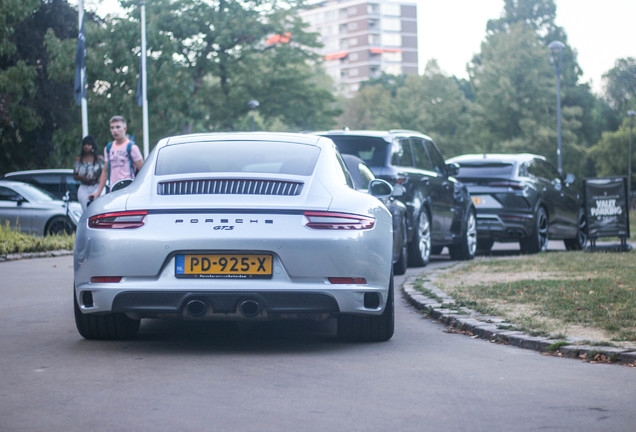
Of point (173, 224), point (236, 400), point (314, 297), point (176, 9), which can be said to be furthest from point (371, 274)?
point (176, 9)

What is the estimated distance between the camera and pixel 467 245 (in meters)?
16.3

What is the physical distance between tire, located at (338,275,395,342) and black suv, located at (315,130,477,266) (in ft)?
20.0

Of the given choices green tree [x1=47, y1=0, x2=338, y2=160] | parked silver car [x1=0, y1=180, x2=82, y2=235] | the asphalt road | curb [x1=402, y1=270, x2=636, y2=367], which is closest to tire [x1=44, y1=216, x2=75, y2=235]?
parked silver car [x1=0, y1=180, x2=82, y2=235]

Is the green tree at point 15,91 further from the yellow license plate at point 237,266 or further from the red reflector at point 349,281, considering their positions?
the red reflector at point 349,281

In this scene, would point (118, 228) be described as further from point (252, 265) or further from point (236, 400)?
point (236, 400)

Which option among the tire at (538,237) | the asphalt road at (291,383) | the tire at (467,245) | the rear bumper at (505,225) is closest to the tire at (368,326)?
the asphalt road at (291,383)

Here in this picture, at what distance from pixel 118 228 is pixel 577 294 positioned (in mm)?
4738

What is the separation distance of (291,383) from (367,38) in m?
168

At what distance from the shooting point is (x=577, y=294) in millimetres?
9648

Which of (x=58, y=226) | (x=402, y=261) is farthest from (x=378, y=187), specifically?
(x=58, y=226)

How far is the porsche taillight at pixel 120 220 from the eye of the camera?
21.6 ft

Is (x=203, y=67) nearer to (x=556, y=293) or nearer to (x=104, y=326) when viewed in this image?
(x=556, y=293)

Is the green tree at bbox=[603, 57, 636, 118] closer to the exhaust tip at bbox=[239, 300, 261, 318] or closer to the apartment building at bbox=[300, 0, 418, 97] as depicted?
the apartment building at bbox=[300, 0, 418, 97]

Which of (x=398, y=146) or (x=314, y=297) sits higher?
(x=398, y=146)
